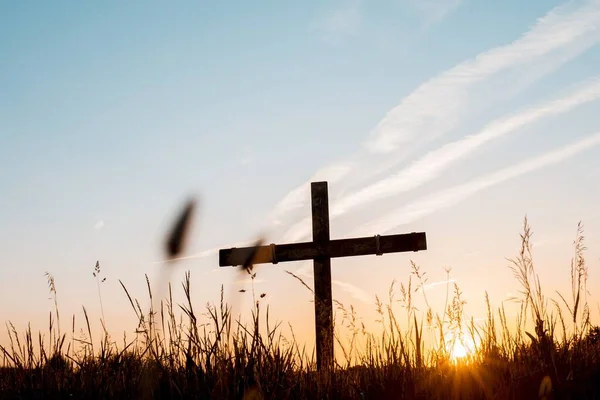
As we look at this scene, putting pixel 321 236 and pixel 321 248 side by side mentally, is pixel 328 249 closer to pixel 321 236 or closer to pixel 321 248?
pixel 321 248

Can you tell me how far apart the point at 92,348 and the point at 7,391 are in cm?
54

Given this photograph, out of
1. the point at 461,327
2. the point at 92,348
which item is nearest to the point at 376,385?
the point at 461,327

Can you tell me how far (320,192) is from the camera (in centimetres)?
907

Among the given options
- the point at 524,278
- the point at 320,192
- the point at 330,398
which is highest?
the point at 320,192

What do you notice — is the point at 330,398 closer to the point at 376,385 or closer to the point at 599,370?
the point at 376,385

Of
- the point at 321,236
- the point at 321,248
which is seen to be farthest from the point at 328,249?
the point at 321,236

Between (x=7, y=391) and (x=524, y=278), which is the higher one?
(x=524, y=278)

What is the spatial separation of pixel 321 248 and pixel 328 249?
99mm

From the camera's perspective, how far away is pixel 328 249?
8.83 m

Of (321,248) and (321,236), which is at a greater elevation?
(321,236)

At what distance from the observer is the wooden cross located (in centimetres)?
851

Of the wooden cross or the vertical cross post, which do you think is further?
the vertical cross post

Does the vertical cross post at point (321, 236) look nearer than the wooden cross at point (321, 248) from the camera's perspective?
No

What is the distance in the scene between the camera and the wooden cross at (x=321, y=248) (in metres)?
8.51
